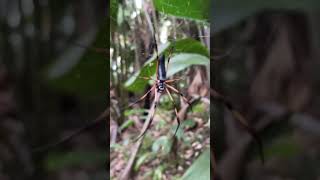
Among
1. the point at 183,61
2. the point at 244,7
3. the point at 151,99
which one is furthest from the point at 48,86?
the point at 151,99

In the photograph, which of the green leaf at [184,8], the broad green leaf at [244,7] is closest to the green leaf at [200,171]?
the green leaf at [184,8]

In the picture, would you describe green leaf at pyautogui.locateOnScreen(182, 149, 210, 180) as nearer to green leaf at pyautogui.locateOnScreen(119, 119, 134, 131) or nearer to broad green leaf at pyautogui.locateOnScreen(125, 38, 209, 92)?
broad green leaf at pyautogui.locateOnScreen(125, 38, 209, 92)

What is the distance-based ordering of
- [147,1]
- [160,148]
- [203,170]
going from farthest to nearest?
1. [160,148]
2. [147,1]
3. [203,170]

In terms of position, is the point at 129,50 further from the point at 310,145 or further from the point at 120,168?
the point at 310,145

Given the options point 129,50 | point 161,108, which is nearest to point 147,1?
point 129,50

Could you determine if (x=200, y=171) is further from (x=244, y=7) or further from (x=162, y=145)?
(x=162, y=145)

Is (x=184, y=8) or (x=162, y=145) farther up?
(x=184, y=8)

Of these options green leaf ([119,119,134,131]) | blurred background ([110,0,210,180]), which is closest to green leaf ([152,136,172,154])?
blurred background ([110,0,210,180])
